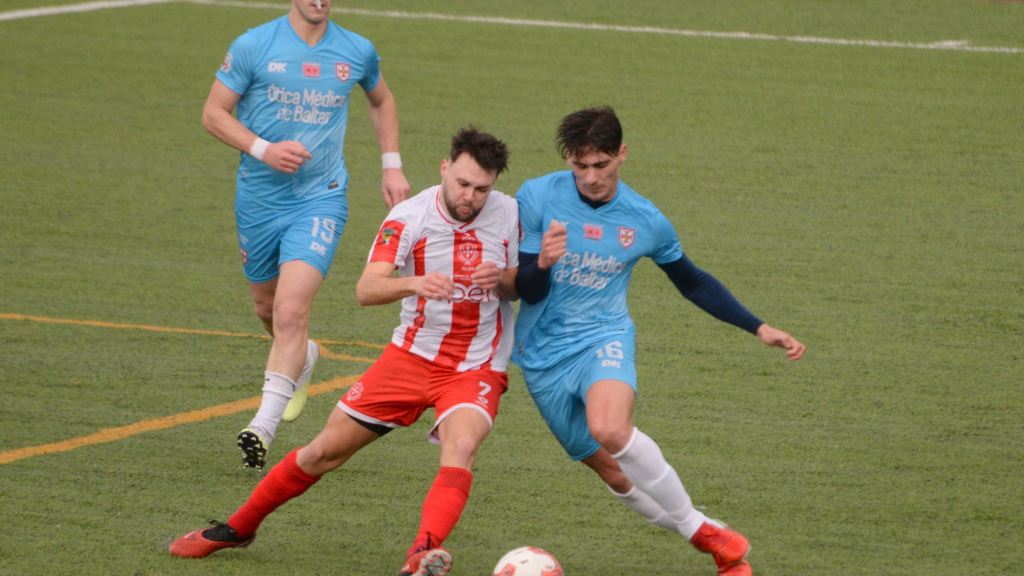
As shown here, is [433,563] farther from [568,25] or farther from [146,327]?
[568,25]

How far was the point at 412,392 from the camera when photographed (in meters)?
4.32

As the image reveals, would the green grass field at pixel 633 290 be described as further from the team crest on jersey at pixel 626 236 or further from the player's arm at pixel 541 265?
the team crest on jersey at pixel 626 236

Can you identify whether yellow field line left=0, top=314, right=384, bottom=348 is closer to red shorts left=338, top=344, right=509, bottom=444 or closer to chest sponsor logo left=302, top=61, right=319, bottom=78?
chest sponsor logo left=302, top=61, right=319, bottom=78

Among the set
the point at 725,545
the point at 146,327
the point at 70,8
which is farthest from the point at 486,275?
the point at 70,8

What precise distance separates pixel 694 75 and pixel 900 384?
22.6 ft

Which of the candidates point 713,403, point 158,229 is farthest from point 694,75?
point 713,403

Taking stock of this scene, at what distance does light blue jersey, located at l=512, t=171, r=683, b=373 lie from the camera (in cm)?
439

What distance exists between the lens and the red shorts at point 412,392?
14.0 ft

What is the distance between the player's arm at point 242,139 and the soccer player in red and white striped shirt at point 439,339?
3.30ft

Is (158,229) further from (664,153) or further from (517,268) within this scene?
(517,268)

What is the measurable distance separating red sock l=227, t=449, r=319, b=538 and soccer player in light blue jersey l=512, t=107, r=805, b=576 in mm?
946

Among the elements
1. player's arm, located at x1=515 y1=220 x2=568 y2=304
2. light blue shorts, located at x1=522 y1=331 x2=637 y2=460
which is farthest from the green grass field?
player's arm, located at x1=515 y1=220 x2=568 y2=304

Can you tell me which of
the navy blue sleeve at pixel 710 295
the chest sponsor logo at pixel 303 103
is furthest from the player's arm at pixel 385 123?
the navy blue sleeve at pixel 710 295

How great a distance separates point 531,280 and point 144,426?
2.63 meters
